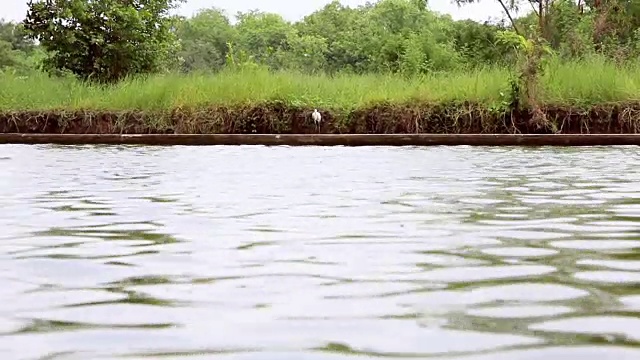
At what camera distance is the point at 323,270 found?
2113 mm

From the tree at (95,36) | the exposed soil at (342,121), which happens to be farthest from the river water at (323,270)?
the tree at (95,36)

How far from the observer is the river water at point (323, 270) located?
1419 mm

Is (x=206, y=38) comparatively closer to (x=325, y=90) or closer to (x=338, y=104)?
(x=325, y=90)

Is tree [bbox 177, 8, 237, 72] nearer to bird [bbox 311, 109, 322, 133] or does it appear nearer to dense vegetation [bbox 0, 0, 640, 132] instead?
dense vegetation [bbox 0, 0, 640, 132]

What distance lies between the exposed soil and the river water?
18.1ft

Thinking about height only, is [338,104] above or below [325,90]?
below

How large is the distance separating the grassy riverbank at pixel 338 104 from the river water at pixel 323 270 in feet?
18.2

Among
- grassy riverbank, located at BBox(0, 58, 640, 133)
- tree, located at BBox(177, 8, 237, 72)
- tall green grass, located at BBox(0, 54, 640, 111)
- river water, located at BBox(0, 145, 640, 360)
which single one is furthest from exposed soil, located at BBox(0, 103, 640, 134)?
tree, located at BBox(177, 8, 237, 72)

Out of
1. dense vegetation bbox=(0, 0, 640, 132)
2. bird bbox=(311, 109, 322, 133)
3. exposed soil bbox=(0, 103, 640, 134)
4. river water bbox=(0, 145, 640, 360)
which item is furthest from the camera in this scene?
bird bbox=(311, 109, 322, 133)

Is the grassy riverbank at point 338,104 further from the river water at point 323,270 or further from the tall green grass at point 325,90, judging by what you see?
the river water at point 323,270

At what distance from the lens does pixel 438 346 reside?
4.47 ft

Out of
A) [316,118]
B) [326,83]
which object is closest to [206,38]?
[326,83]

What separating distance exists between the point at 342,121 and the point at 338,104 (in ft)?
0.84

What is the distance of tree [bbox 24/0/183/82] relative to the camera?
582 inches
